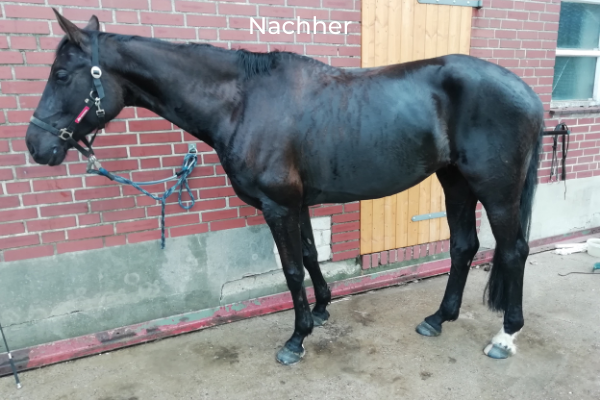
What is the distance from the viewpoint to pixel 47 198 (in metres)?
2.55

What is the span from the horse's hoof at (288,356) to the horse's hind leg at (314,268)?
412 mm

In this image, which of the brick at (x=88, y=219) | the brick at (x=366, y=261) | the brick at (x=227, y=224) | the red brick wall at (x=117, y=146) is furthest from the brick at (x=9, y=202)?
the brick at (x=366, y=261)

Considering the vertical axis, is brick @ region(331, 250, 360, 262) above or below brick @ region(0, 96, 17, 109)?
below

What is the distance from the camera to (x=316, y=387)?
230 centimetres

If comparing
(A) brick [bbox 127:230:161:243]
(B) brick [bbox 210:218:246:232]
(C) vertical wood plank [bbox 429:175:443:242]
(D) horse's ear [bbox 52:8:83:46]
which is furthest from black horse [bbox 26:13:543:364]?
(C) vertical wood plank [bbox 429:175:443:242]

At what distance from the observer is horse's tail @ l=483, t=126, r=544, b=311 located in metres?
2.52

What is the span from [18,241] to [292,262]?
5.74 ft

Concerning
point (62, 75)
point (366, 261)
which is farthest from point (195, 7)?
point (366, 261)

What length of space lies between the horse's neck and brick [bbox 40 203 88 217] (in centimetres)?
93

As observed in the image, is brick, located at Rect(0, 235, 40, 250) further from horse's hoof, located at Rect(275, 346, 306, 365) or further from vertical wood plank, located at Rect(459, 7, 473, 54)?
vertical wood plank, located at Rect(459, 7, 473, 54)

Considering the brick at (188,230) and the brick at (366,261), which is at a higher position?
the brick at (188,230)

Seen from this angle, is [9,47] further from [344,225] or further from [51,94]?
[344,225]

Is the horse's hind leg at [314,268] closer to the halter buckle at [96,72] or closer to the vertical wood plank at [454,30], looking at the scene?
the halter buckle at [96,72]

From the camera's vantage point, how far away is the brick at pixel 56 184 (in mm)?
2518
